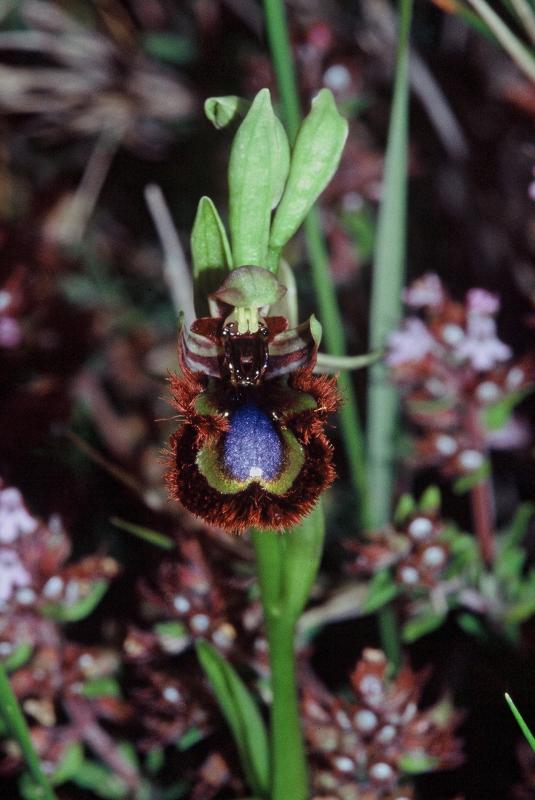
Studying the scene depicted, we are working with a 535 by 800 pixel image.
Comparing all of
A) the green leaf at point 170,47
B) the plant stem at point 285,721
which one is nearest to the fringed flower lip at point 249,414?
the plant stem at point 285,721

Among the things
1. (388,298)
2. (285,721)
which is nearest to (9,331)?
(388,298)

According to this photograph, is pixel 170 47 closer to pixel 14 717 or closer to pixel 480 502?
pixel 480 502

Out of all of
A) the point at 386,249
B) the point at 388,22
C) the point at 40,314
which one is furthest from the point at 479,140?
the point at 40,314

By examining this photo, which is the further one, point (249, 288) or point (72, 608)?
point (72, 608)

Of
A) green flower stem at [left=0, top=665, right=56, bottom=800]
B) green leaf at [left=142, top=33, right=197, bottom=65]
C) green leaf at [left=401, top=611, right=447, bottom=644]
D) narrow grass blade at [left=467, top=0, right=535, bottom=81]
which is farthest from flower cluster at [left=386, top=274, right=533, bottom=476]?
green leaf at [left=142, top=33, right=197, bottom=65]

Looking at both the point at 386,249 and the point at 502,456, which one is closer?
the point at 386,249

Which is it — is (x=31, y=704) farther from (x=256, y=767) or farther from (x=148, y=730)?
(x=256, y=767)

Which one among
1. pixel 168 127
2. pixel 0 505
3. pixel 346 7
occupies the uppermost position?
pixel 346 7
